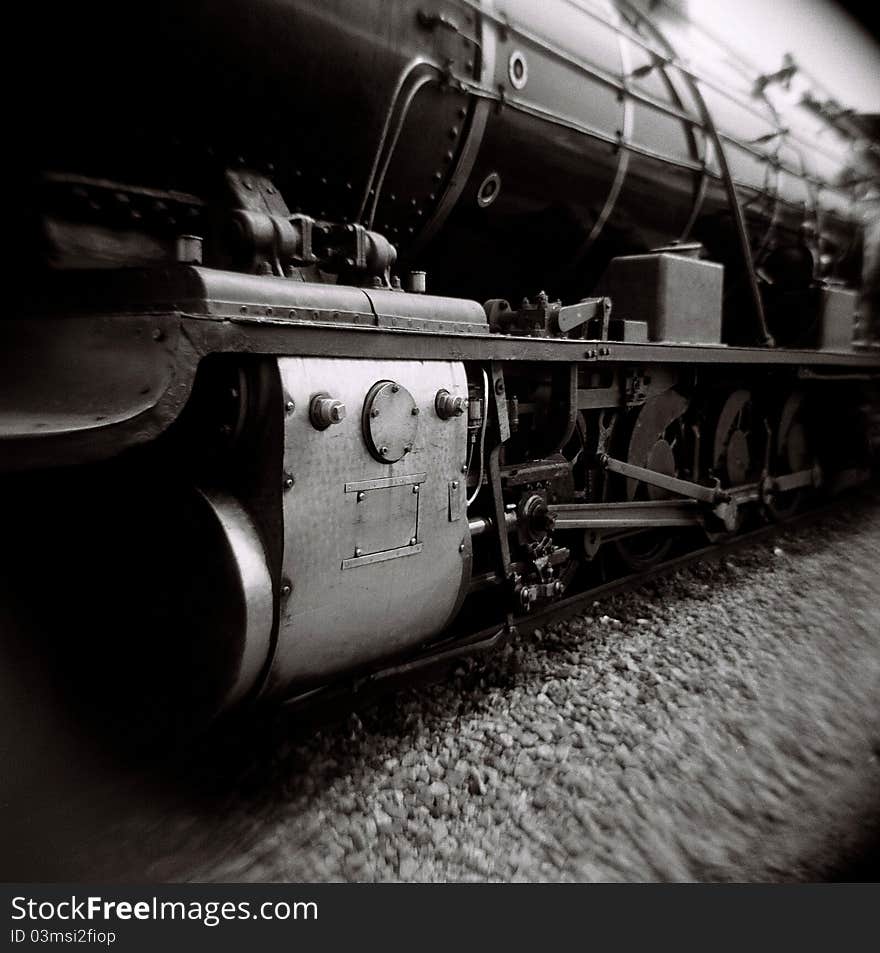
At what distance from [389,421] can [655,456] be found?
2.20 meters

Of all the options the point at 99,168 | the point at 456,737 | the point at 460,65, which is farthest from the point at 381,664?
the point at 460,65

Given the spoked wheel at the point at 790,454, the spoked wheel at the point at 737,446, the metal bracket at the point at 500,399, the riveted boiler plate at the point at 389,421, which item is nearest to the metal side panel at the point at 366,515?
the riveted boiler plate at the point at 389,421

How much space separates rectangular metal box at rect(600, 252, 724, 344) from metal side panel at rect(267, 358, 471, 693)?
1.66m

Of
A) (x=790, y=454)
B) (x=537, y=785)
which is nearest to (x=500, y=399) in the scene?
(x=537, y=785)

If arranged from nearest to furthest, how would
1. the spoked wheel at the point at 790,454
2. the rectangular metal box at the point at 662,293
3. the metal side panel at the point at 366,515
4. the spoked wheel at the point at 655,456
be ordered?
the metal side panel at the point at 366,515 < the rectangular metal box at the point at 662,293 < the spoked wheel at the point at 655,456 < the spoked wheel at the point at 790,454

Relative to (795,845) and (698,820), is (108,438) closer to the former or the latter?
(698,820)

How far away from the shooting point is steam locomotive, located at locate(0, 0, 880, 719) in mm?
1938

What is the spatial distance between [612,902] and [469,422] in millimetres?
1484

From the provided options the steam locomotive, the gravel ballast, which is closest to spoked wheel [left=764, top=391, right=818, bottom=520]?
the steam locomotive

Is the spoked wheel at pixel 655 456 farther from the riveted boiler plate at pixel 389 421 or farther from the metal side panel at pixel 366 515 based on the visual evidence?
the riveted boiler plate at pixel 389 421

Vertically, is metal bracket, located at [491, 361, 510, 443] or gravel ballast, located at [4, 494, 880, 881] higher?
metal bracket, located at [491, 361, 510, 443]

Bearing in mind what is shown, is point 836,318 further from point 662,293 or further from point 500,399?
point 500,399

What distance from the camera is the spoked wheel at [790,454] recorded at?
17.9 feet

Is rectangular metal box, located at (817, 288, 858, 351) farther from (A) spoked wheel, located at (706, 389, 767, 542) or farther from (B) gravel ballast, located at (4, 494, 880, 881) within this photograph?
(B) gravel ballast, located at (4, 494, 880, 881)
